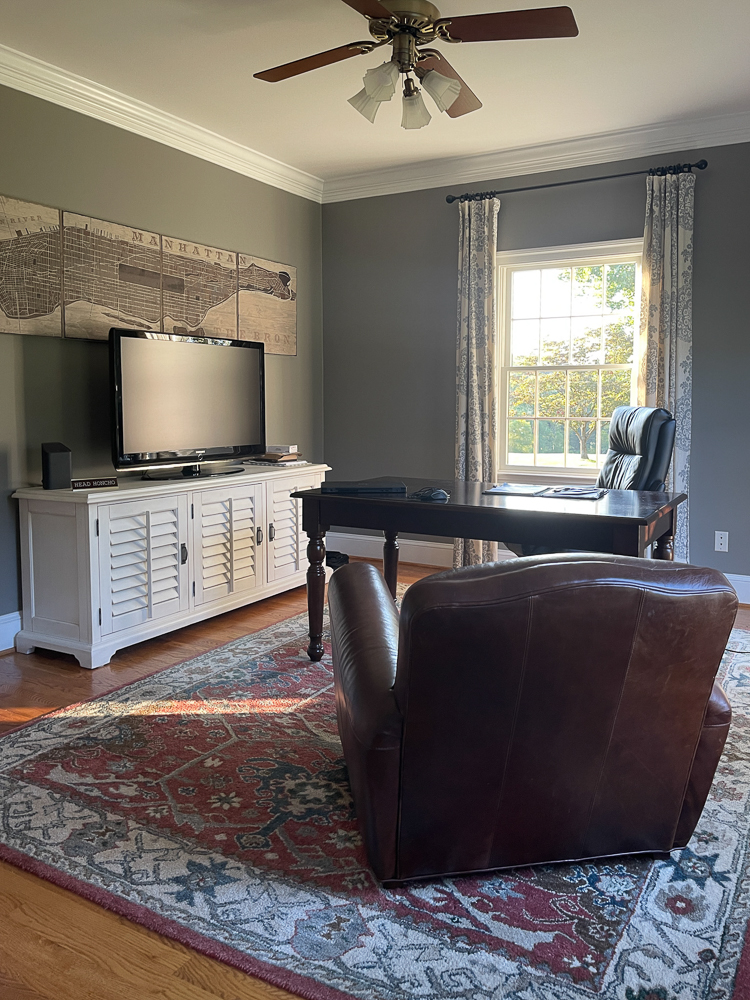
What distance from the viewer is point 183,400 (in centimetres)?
409

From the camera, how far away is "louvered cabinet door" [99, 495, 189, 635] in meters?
A: 3.40

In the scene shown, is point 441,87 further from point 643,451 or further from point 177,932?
point 177,932

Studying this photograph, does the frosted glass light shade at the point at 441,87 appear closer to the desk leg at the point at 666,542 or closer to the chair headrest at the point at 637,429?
the chair headrest at the point at 637,429

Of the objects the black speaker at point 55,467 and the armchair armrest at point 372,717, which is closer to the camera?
the armchair armrest at point 372,717

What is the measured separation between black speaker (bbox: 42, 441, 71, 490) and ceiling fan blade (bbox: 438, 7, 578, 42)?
2.35m

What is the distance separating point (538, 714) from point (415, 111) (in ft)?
7.76

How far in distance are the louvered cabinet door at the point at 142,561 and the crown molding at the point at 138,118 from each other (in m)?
1.98

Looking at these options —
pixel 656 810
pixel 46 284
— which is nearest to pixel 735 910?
pixel 656 810

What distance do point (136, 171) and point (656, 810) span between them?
392cm

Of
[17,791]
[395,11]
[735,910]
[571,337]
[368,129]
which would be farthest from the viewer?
[571,337]

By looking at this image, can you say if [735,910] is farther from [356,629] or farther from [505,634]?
[356,629]

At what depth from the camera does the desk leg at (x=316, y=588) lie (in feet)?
10.8

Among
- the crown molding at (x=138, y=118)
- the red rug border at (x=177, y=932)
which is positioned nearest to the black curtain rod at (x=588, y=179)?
the crown molding at (x=138, y=118)

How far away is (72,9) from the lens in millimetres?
3039
